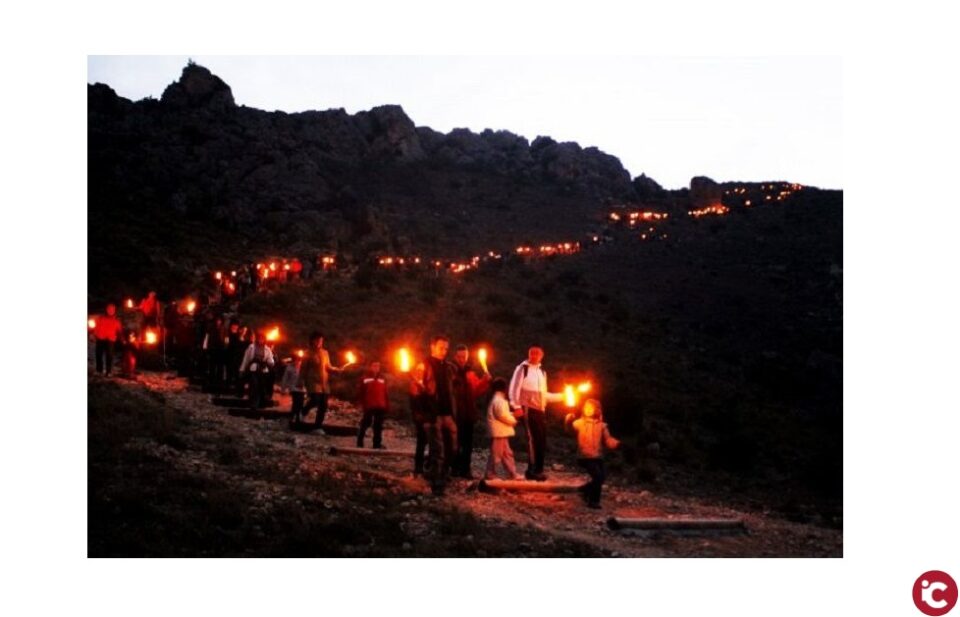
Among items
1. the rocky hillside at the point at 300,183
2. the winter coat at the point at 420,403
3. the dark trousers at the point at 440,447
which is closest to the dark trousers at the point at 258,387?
the winter coat at the point at 420,403

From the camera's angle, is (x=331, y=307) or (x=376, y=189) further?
(x=376, y=189)

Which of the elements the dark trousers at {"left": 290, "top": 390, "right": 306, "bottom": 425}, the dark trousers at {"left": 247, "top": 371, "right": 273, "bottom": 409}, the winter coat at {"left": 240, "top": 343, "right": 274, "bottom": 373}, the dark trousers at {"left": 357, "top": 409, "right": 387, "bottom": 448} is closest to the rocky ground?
the dark trousers at {"left": 357, "top": 409, "right": 387, "bottom": 448}

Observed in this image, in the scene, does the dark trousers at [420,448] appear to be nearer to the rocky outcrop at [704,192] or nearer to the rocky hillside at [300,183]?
the rocky hillside at [300,183]

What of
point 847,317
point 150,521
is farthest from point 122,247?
point 847,317

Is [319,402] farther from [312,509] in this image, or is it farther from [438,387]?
[312,509]

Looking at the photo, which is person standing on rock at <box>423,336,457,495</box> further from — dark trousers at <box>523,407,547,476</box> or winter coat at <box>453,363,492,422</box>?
dark trousers at <box>523,407,547,476</box>

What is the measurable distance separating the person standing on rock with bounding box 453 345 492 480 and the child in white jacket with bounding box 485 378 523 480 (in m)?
0.34

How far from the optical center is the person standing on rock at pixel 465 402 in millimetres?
10602

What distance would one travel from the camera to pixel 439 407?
32.6 ft

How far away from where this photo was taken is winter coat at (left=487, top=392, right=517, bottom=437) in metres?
10.6

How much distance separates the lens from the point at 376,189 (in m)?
64.9

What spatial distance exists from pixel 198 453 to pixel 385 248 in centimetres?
4035

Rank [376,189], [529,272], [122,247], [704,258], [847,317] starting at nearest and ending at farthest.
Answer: [847,317], [122,247], [529,272], [704,258], [376,189]

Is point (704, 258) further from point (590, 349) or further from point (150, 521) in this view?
point (150, 521)
